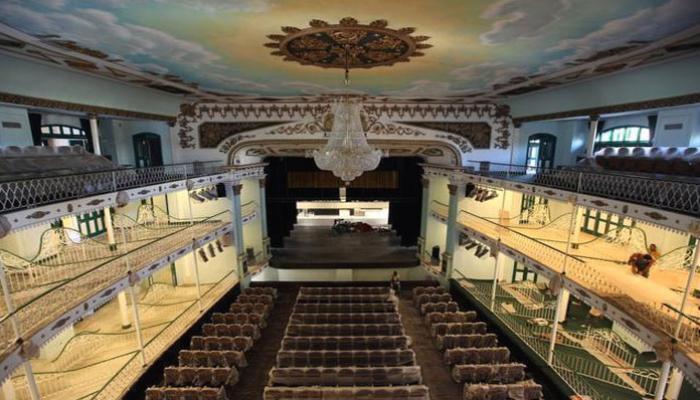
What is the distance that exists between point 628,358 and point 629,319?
4.22 meters

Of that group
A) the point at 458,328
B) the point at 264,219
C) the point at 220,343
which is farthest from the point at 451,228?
the point at 220,343

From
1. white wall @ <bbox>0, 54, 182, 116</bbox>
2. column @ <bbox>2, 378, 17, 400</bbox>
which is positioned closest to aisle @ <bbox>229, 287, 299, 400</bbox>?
column @ <bbox>2, 378, 17, 400</bbox>

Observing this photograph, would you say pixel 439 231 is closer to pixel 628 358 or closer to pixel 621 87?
pixel 628 358

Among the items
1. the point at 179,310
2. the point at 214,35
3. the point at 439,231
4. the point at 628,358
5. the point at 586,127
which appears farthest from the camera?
the point at 439,231

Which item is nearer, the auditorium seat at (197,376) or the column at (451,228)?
the auditorium seat at (197,376)

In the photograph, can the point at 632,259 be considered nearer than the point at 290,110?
Yes

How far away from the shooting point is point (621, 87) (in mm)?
7691

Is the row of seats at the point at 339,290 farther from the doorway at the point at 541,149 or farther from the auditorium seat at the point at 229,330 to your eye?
the doorway at the point at 541,149

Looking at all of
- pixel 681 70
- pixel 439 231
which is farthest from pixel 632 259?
pixel 439 231

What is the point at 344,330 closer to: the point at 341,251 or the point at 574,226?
the point at 341,251

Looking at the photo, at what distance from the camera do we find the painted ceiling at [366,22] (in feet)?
12.3

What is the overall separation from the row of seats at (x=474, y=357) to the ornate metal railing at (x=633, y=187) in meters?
4.50

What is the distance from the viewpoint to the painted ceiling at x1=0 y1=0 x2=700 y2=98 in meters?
3.75

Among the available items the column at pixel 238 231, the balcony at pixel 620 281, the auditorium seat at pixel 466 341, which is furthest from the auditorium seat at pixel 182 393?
the balcony at pixel 620 281
